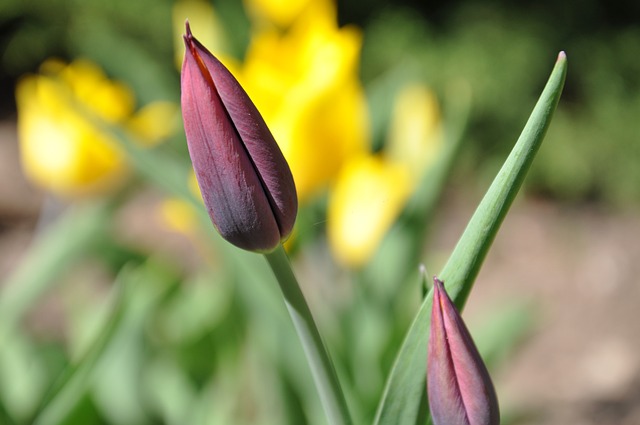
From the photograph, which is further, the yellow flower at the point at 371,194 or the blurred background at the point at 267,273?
the yellow flower at the point at 371,194

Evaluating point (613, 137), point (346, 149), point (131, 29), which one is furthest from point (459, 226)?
point (346, 149)

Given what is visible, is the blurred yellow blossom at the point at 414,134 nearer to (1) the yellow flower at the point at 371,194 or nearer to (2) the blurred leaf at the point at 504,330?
(1) the yellow flower at the point at 371,194

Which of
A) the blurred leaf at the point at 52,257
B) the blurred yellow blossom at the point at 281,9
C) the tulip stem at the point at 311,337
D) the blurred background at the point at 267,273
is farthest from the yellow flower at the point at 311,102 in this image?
the tulip stem at the point at 311,337

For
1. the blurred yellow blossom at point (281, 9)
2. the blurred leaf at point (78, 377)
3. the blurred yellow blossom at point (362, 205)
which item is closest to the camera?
the blurred leaf at point (78, 377)

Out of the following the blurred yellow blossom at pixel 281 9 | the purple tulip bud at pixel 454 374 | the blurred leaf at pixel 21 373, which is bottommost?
the purple tulip bud at pixel 454 374

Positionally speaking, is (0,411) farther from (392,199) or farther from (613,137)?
(613,137)

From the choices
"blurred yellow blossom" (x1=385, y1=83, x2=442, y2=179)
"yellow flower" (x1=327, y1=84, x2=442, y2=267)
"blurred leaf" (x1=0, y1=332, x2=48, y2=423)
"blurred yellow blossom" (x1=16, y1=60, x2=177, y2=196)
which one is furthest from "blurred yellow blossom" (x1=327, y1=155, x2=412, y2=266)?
"blurred leaf" (x1=0, y1=332, x2=48, y2=423)
